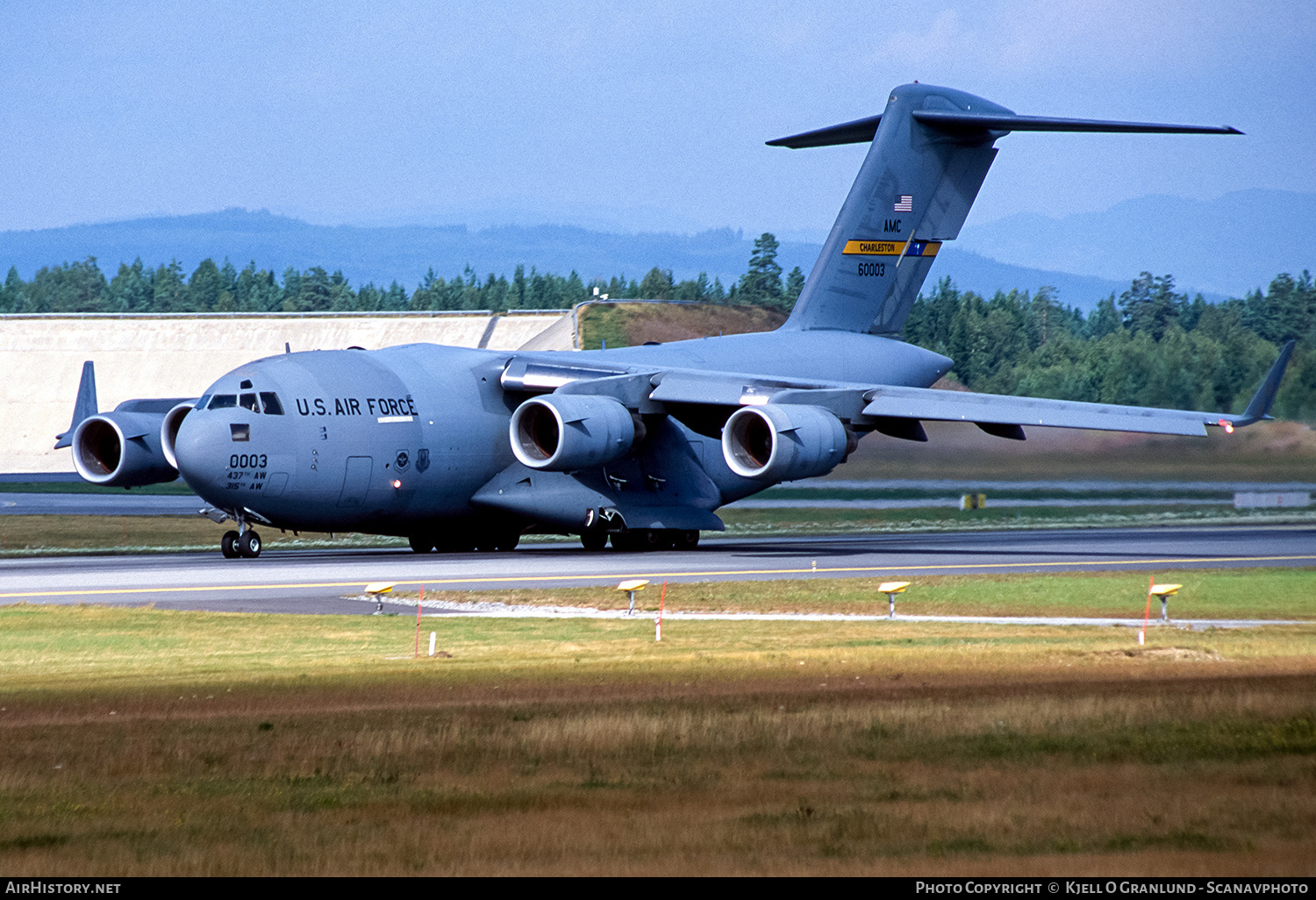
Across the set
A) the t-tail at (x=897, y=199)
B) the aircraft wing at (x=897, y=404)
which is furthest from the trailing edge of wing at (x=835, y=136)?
the aircraft wing at (x=897, y=404)

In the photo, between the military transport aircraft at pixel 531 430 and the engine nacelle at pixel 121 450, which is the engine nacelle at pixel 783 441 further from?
the engine nacelle at pixel 121 450

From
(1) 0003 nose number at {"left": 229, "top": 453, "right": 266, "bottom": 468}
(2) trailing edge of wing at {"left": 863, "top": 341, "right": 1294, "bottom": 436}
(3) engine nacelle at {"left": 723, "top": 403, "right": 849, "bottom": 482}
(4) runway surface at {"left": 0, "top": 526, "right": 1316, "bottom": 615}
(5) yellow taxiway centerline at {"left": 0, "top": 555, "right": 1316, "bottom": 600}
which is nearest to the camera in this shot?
(4) runway surface at {"left": 0, "top": 526, "right": 1316, "bottom": 615}

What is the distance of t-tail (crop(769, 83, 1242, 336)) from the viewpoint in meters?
38.5

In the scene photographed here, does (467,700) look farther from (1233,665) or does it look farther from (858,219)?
(858,219)

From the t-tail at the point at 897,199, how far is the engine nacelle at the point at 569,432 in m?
8.28

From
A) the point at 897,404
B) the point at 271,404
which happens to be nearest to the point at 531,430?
the point at 271,404

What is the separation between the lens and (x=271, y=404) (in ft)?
94.8

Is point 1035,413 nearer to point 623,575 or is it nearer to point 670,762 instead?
point 623,575

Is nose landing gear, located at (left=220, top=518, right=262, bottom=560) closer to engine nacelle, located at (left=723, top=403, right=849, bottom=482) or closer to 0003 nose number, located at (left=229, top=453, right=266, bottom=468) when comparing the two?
0003 nose number, located at (left=229, top=453, right=266, bottom=468)

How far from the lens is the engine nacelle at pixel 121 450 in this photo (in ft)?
103

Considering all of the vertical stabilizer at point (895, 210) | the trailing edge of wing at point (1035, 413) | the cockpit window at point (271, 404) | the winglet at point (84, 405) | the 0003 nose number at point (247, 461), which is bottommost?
the 0003 nose number at point (247, 461)

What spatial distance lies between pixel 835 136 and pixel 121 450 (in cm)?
1840

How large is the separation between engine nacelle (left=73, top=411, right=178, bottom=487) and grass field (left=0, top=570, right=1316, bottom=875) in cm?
1374

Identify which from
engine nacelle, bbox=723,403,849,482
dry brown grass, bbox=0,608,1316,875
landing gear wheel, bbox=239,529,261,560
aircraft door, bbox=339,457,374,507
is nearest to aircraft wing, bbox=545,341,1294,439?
engine nacelle, bbox=723,403,849,482
